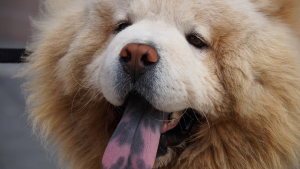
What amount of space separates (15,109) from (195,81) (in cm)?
264

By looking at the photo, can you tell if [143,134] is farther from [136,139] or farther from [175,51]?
[175,51]

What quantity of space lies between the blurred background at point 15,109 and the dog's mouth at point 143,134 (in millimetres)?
2022

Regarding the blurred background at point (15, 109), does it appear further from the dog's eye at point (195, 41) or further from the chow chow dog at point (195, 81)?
the dog's eye at point (195, 41)

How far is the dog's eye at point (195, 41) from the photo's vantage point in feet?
7.22

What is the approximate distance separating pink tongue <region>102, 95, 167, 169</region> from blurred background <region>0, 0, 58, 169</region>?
6.73ft

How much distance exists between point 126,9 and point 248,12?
2.63 ft

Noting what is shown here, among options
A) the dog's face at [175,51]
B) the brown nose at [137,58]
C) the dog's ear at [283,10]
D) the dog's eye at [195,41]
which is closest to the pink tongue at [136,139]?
the dog's face at [175,51]

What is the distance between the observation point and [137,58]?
6.34 feet

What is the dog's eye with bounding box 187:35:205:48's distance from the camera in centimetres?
220

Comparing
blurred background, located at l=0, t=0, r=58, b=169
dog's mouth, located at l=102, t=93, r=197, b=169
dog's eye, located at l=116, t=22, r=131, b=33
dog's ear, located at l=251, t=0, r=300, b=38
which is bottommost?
blurred background, located at l=0, t=0, r=58, b=169

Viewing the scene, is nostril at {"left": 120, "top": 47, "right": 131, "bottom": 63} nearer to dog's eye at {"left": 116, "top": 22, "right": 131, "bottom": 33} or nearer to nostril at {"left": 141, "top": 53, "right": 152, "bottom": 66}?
nostril at {"left": 141, "top": 53, "right": 152, "bottom": 66}

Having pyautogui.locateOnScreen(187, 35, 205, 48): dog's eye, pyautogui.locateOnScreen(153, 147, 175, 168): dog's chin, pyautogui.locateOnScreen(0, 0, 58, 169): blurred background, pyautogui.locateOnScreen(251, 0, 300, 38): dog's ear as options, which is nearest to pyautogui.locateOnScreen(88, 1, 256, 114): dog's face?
pyautogui.locateOnScreen(187, 35, 205, 48): dog's eye

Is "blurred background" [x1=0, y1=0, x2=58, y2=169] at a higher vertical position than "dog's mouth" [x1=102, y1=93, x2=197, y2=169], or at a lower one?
lower

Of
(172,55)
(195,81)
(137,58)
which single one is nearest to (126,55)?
(137,58)
